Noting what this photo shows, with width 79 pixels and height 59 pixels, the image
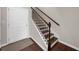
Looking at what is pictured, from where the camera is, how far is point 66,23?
1.12 metres

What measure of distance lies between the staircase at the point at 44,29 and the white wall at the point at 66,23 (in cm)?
7

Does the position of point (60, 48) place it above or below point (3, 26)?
below

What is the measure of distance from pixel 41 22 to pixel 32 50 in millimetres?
307

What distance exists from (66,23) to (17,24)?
22.6 inches

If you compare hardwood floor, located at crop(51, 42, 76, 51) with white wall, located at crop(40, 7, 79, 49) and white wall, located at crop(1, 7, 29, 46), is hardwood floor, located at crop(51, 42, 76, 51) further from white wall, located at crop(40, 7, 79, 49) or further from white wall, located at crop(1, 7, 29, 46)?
white wall, located at crop(1, 7, 29, 46)

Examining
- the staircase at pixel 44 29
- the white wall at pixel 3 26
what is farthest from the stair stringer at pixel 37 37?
the white wall at pixel 3 26

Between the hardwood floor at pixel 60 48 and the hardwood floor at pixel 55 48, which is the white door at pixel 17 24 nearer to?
the hardwood floor at pixel 55 48

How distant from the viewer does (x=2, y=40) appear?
0.97 meters

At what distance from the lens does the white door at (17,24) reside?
3.09ft

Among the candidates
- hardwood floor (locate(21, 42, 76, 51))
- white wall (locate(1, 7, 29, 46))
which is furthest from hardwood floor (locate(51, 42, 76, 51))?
white wall (locate(1, 7, 29, 46))

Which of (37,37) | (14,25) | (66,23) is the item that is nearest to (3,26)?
(14,25)

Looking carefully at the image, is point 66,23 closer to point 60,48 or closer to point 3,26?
point 60,48
